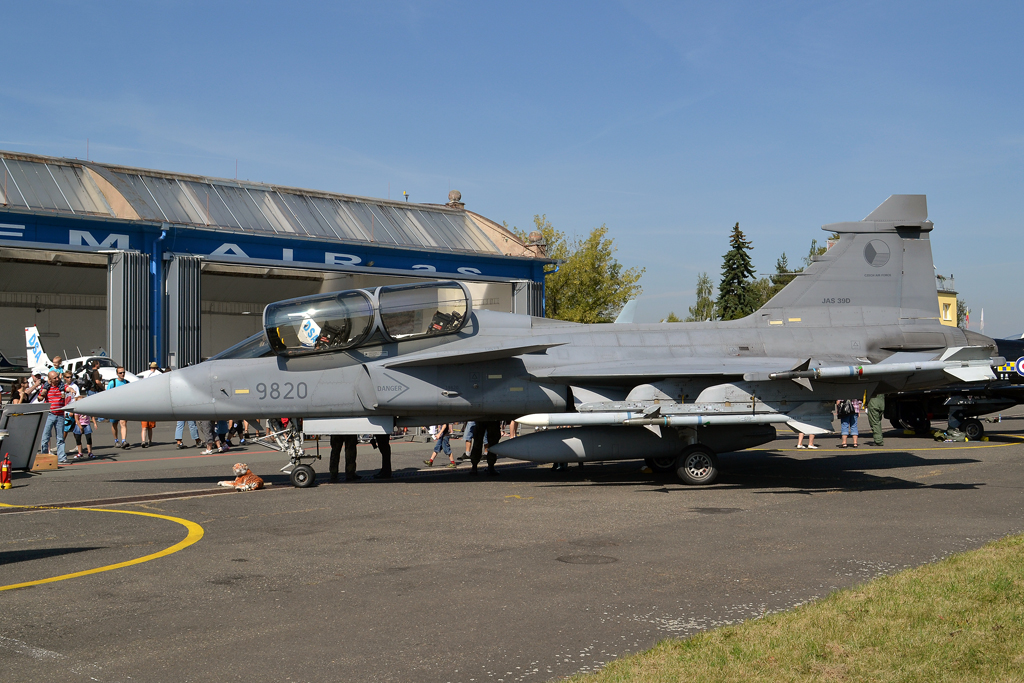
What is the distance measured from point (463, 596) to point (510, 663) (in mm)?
1570

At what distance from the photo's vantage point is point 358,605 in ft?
20.5

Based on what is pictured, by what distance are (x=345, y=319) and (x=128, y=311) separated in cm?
2039

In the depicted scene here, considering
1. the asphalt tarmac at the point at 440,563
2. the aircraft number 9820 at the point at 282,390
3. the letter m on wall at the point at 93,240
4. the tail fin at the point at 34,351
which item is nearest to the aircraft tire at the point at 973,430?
the asphalt tarmac at the point at 440,563

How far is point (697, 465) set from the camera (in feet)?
41.9

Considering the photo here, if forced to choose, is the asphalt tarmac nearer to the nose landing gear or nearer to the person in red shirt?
the nose landing gear

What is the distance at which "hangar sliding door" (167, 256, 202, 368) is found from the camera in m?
30.8

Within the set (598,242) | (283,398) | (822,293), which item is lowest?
(283,398)

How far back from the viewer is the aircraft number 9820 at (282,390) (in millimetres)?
12641

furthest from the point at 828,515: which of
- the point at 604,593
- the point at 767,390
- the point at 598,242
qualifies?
the point at 598,242

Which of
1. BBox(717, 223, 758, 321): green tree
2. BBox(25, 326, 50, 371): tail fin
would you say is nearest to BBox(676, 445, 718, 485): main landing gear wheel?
BBox(25, 326, 50, 371): tail fin

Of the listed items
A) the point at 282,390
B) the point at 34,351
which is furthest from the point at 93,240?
the point at 282,390

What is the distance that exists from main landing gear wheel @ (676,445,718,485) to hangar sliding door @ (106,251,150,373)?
23.4 m

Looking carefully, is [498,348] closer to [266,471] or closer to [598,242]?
[266,471]

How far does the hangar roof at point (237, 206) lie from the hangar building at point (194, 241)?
0.06 m
